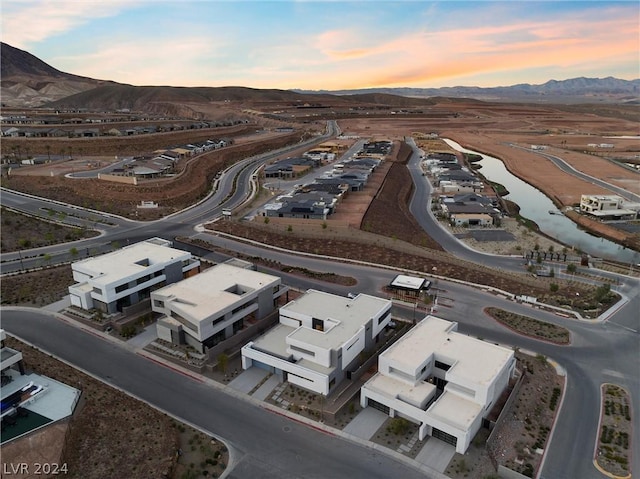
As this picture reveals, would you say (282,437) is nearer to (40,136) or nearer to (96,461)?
(96,461)

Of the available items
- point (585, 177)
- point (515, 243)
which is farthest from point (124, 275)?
point (585, 177)

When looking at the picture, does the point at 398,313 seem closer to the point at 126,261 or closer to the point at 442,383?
the point at 442,383

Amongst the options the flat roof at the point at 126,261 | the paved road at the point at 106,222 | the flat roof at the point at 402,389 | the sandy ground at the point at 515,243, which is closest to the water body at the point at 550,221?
the sandy ground at the point at 515,243

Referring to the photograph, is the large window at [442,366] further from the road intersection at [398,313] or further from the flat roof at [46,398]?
the flat roof at [46,398]

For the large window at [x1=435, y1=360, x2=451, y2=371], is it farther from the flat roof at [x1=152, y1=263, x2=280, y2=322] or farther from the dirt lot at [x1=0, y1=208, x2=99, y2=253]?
the dirt lot at [x1=0, y1=208, x2=99, y2=253]

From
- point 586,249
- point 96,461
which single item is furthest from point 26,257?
point 586,249

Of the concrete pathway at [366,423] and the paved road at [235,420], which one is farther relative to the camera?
the concrete pathway at [366,423]

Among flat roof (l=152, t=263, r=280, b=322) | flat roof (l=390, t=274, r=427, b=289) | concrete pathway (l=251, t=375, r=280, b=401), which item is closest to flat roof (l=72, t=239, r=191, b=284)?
flat roof (l=152, t=263, r=280, b=322)
